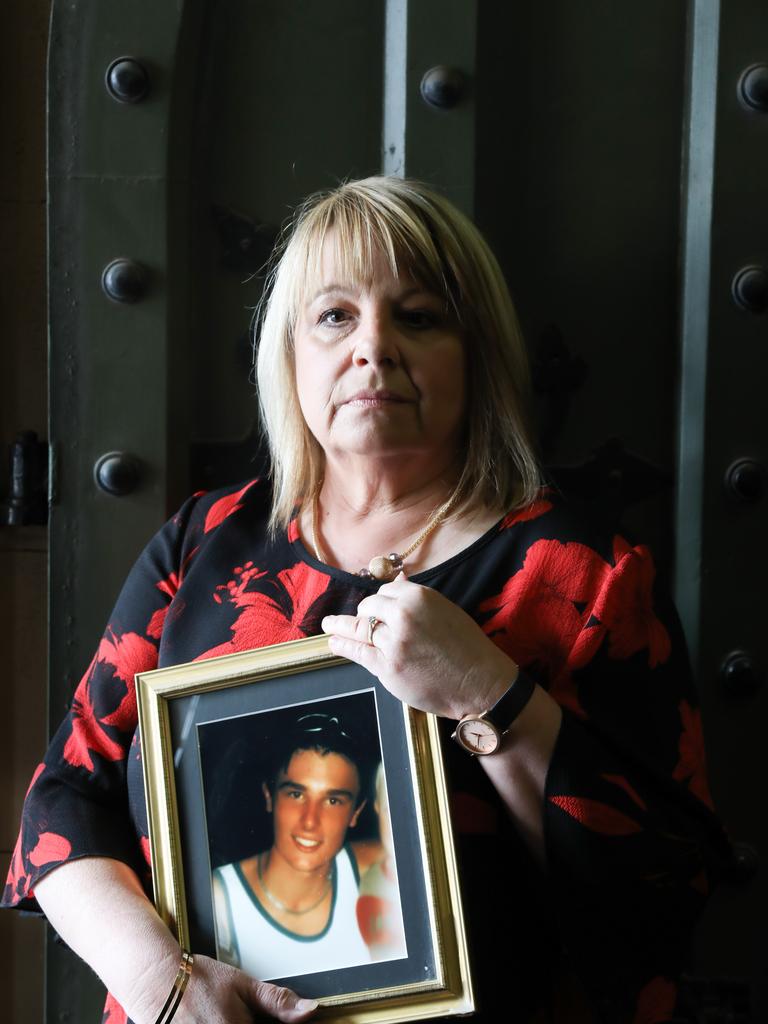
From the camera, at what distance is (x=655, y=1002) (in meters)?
1.04

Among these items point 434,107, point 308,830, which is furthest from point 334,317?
point 308,830

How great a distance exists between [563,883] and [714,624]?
1.61ft

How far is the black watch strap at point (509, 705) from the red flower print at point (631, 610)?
0.14m

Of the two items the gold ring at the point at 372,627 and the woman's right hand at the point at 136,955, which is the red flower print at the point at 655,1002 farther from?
the gold ring at the point at 372,627

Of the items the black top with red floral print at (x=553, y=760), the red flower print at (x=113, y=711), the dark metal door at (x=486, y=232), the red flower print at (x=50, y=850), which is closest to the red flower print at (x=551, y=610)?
the black top with red floral print at (x=553, y=760)

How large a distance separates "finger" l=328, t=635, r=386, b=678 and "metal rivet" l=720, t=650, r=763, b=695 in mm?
580

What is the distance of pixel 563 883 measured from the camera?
979mm

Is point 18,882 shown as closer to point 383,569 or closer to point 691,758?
point 383,569

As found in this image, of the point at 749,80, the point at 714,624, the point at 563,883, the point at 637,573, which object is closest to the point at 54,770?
the point at 563,883

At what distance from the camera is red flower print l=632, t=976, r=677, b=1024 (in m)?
1.03

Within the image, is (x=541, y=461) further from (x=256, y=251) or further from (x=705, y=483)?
(x=256, y=251)

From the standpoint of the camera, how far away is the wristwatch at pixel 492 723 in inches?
37.2

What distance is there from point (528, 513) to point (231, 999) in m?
0.59

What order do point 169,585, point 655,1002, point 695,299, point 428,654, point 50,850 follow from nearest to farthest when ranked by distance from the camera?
point 428,654 < point 655,1002 < point 50,850 < point 169,585 < point 695,299
